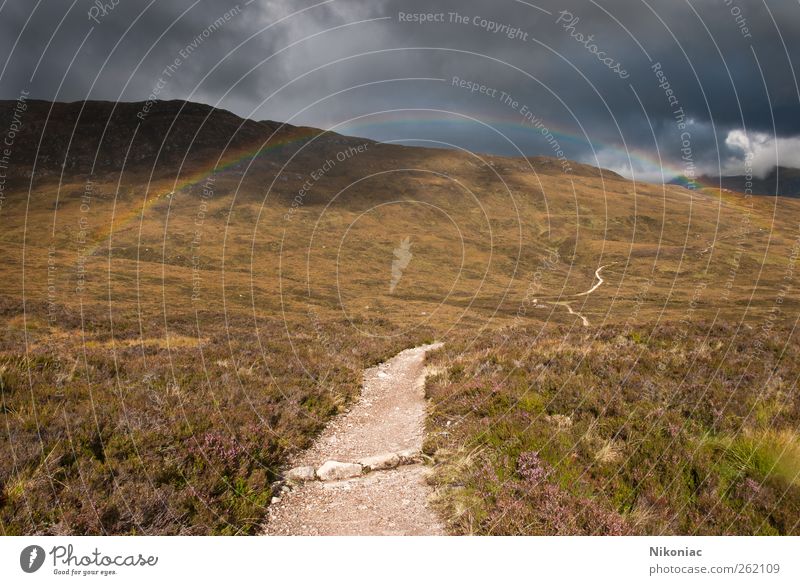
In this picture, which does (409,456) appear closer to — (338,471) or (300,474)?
(338,471)

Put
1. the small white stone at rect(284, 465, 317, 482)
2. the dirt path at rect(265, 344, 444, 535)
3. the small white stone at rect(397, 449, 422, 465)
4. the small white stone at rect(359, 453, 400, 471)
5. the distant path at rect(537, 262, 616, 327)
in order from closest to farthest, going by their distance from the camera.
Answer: the dirt path at rect(265, 344, 444, 535) → the small white stone at rect(284, 465, 317, 482) → the small white stone at rect(359, 453, 400, 471) → the small white stone at rect(397, 449, 422, 465) → the distant path at rect(537, 262, 616, 327)

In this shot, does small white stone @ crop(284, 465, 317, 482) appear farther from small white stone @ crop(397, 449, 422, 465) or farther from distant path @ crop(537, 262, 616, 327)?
distant path @ crop(537, 262, 616, 327)

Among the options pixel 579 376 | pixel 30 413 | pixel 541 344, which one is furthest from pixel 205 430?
pixel 541 344

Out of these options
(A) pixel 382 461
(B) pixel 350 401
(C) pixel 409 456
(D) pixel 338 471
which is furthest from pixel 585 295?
(D) pixel 338 471

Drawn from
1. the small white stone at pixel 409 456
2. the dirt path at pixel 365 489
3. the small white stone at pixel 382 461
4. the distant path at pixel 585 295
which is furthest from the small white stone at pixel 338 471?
the distant path at pixel 585 295

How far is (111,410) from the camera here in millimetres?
7238

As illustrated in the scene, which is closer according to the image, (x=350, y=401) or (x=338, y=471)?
(x=338, y=471)

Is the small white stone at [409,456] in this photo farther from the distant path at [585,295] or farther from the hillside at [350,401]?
the distant path at [585,295]

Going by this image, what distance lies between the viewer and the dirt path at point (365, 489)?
5.72m

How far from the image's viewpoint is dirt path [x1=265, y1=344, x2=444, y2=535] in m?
5.72

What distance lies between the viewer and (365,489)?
6.75 meters

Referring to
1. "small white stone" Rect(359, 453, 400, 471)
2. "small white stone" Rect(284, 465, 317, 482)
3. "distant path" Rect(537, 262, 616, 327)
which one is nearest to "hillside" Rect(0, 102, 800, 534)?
"small white stone" Rect(284, 465, 317, 482)

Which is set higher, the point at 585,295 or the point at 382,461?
the point at 382,461
